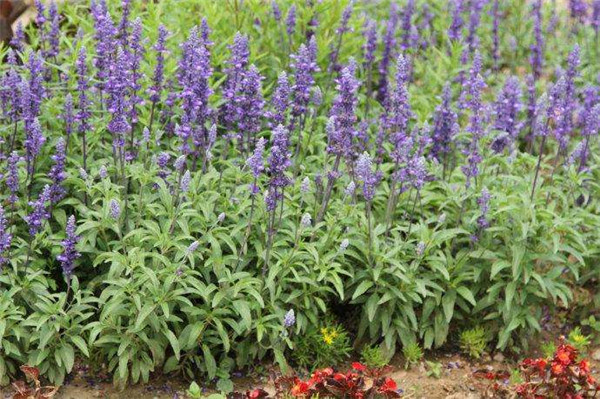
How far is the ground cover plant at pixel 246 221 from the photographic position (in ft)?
20.3

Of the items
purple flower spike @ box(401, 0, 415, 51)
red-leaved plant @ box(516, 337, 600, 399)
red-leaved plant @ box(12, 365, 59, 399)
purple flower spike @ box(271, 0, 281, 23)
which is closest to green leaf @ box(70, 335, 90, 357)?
red-leaved plant @ box(12, 365, 59, 399)

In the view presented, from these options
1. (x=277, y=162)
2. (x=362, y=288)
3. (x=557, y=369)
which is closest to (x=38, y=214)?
(x=277, y=162)

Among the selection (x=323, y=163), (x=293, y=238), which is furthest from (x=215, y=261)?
(x=323, y=163)


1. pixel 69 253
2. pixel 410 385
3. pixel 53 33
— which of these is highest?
pixel 53 33

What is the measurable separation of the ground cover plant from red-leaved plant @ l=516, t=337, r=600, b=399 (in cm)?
80

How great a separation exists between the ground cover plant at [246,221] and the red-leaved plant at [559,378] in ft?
2.64

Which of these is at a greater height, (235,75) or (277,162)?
(235,75)

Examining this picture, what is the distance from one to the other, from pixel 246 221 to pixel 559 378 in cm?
240

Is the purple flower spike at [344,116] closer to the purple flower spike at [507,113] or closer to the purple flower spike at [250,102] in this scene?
the purple flower spike at [250,102]

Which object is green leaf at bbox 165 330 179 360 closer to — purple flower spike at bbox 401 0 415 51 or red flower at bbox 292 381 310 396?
red flower at bbox 292 381 310 396

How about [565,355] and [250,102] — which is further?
[250,102]

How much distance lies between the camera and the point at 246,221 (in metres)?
6.59

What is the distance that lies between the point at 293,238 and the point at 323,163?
1.07 m

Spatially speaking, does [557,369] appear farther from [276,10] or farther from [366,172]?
[276,10]
